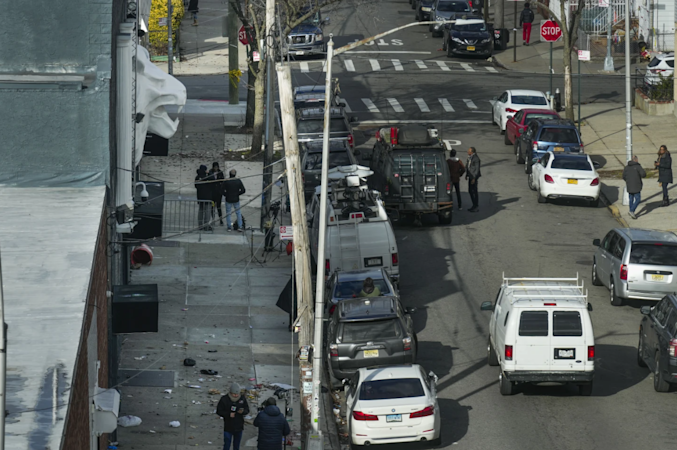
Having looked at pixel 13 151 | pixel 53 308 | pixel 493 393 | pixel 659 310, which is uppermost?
pixel 13 151

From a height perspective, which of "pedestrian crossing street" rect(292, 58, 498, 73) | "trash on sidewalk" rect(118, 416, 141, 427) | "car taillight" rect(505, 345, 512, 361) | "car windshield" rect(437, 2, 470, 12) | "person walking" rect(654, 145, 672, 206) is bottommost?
"trash on sidewalk" rect(118, 416, 141, 427)

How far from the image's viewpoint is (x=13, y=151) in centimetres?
1838

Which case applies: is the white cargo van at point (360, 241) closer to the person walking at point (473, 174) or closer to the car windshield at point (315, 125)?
the person walking at point (473, 174)

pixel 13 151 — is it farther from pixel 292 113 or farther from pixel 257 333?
pixel 257 333

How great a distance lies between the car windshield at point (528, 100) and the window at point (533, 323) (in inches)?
886

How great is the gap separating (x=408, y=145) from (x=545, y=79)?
71.4 ft

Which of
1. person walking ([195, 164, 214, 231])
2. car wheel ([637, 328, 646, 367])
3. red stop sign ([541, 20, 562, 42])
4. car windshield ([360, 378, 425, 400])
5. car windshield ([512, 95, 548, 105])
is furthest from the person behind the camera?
red stop sign ([541, 20, 562, 42])

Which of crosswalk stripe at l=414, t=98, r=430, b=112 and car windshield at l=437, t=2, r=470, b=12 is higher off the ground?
car windshield at l=437, t=2, r=470, b=12

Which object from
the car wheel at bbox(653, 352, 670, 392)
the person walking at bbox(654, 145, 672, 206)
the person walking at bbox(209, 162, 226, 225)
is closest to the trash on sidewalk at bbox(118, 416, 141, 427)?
the car wheel at bbox(653, 352, 670, 392)

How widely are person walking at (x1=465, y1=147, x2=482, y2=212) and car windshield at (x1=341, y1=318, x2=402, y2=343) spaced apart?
1236 cm

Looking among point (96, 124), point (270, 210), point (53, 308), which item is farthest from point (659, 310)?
point (270, 210)

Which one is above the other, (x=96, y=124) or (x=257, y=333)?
(x=96, y=124)

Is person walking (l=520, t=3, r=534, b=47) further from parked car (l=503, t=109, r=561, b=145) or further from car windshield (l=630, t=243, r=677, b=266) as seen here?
car windshield (l=630, t=243, r=677, b=266)

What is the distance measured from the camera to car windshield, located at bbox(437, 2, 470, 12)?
60.7 m
